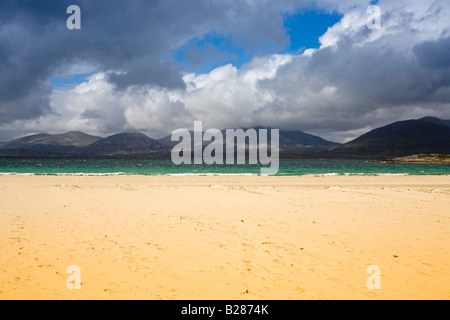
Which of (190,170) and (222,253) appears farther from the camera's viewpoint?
(190,170)

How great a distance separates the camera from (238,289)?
575 centimetres

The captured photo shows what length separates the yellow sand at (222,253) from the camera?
5.71 metres

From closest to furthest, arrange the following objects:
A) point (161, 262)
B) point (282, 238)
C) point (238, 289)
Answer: point (238, 289), point (161, 262), point (282, 238)

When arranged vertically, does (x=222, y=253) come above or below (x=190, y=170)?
below

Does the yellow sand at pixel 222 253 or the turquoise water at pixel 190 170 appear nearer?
the yellow sand at pixel 222 253

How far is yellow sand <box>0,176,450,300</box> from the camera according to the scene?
571 cm

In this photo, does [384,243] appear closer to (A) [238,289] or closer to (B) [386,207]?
(A) [238,289]

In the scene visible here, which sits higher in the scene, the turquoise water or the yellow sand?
the turquoise water

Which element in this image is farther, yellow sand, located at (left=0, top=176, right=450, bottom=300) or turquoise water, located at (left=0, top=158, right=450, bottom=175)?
turquoise water, located at (left=0, top=158, right=450, bottom=175)

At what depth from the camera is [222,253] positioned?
7844 mm

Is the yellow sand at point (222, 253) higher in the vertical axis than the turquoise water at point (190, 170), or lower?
lower
